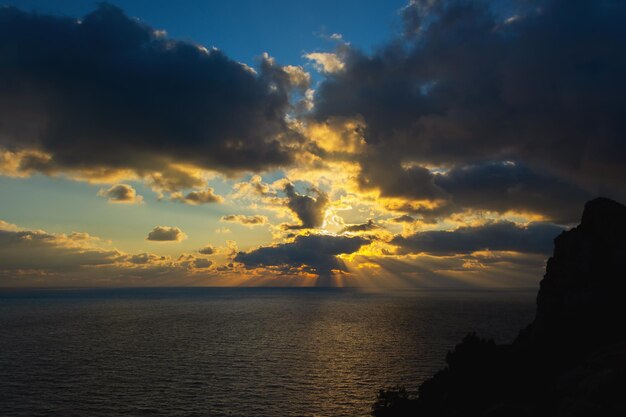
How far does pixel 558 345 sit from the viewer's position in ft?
199

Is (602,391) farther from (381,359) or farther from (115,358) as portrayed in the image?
(115,358)

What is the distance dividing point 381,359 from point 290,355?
22.6 metres

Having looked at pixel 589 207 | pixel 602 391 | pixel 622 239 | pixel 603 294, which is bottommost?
pixel 602 391

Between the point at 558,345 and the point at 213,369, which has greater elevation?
the point at 558,345

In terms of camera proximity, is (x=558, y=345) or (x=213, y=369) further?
(x=213, y=369)

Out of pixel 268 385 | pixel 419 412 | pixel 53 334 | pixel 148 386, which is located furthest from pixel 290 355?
pixel 53 334

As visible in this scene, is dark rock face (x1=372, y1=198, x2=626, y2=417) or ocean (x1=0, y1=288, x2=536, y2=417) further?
ocean (x1=0, y1=288, x2=536, y2=417)

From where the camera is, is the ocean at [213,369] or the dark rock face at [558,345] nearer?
the dark rock face at [558,345]

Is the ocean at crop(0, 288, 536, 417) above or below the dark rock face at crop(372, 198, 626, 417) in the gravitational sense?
below

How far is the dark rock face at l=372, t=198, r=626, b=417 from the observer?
48781 mm

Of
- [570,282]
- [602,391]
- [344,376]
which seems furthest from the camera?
[344,376]

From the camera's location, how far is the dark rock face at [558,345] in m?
48.8

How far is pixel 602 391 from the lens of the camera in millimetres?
35562

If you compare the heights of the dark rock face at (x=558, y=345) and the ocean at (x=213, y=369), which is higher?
the dark rock face at (x=558, y=345)
